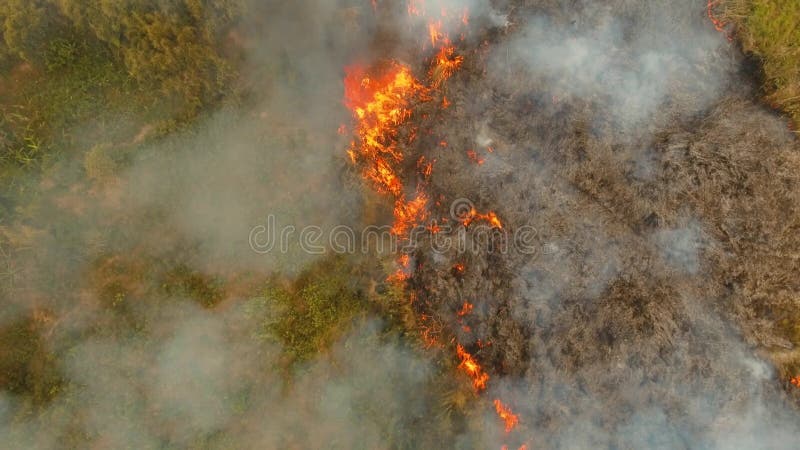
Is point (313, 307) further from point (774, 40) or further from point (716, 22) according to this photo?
point (774, 40)

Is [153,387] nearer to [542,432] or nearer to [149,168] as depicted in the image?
[149,168]

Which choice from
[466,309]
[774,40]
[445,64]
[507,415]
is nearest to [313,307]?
[466,309]

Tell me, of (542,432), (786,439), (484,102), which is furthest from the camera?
(484,102)

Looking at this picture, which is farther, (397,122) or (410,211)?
(397,122)

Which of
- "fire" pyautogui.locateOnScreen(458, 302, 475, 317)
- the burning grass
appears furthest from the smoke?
the burning grass

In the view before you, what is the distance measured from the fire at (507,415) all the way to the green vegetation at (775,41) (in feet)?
26.1

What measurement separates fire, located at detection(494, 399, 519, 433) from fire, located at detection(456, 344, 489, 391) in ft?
1.47

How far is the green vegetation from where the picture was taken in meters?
9.05

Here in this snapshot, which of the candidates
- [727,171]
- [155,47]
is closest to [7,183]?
[155,47]

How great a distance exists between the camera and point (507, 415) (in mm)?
9469

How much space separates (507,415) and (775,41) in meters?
9.04

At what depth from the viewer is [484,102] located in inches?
393

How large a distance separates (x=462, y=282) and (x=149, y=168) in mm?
6751

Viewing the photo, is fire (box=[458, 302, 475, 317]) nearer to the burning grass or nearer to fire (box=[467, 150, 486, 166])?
fire (box=[467, 150, 486, 166])
